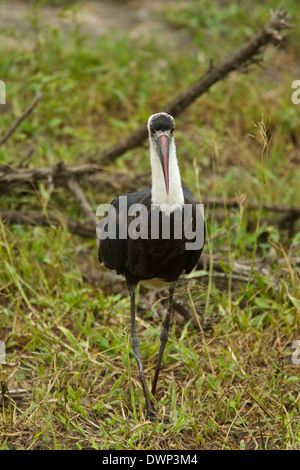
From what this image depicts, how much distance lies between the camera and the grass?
344cm

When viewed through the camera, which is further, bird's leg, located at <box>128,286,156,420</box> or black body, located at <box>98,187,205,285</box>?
bird's leg, located at <box>128,286,156,420</box>

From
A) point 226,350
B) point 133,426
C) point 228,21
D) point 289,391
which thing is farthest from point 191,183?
point 228,21

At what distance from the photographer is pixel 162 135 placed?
3.32 metres

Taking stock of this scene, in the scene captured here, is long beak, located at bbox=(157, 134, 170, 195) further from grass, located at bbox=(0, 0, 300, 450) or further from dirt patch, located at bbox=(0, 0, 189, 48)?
dirt patch, located at bbox=(0, 0, 189, 48)

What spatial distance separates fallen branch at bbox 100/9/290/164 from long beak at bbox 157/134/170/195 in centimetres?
172

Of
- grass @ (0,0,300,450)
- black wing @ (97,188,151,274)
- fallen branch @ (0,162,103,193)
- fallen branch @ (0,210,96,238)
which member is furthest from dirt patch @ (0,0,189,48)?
black wing @ (97,188,151,274)

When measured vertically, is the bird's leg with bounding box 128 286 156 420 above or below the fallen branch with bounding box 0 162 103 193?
below

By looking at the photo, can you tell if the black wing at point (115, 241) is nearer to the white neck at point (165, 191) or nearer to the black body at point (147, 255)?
the black body at point (147, 255)

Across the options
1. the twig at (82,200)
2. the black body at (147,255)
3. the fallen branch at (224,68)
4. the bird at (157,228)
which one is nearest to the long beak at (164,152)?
the bird at (157,228)

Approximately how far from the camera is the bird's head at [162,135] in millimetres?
3260

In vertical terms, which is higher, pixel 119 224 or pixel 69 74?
pixel 69 74

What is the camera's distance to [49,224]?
15.9 feet

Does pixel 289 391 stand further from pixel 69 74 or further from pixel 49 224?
pixel 69 74
